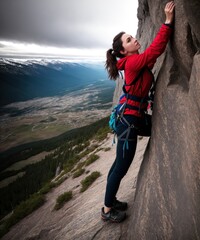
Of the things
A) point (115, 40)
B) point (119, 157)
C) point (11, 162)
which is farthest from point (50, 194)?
point (11, 162)

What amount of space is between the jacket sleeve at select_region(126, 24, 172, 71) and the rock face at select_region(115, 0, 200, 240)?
25 centimetres

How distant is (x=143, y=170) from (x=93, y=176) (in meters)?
9.43

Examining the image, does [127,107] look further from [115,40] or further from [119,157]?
[115,40]

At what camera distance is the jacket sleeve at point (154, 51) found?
498 cm

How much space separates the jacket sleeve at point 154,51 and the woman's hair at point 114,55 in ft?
2.38

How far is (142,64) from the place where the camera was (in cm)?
542

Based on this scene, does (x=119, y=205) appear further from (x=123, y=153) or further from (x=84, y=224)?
(x=123, y=153)

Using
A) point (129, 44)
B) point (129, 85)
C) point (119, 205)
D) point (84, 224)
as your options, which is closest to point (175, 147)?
point (129, 85)

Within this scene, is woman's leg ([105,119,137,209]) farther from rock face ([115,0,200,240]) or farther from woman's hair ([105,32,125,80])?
woman's hair ([105,32,125,80])

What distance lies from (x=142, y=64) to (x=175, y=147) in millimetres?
2390

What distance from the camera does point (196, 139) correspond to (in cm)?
444

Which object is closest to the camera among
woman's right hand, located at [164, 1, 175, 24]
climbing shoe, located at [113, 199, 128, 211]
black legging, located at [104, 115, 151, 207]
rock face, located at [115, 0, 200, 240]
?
rock face, located at [115, 0, 200, 240]

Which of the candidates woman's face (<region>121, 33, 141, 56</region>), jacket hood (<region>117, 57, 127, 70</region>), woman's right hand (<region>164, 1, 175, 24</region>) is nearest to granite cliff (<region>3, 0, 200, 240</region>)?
woman's right hand (<region>164, 1, 175, 24</region>)

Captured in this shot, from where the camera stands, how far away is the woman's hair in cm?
617
